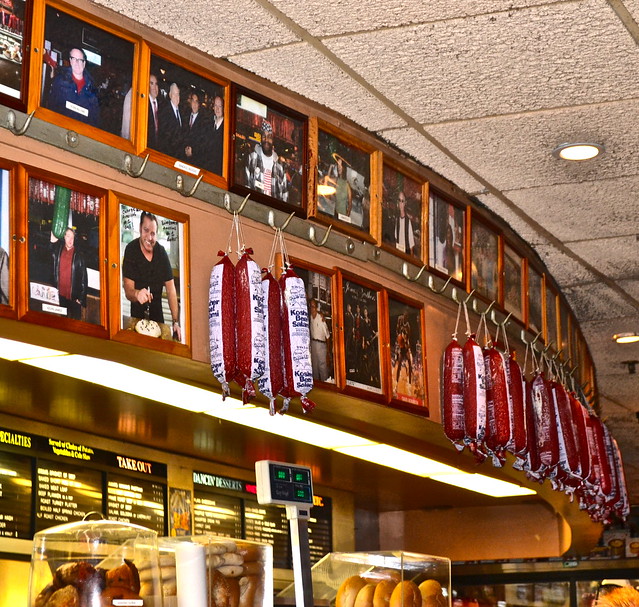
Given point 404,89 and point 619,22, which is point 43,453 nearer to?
point 404,89

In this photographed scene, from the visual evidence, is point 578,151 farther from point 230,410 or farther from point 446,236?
point 230,410

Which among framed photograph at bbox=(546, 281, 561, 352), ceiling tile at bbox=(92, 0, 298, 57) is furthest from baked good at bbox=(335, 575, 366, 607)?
framed photograph at bbox=(546, 281, 561, 352)

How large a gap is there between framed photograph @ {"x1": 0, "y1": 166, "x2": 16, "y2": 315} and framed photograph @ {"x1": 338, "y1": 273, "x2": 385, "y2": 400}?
142 centimetres

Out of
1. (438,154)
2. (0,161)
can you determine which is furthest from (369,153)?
(0,161)

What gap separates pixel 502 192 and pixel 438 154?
542mm

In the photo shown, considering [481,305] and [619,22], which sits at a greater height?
[619,22]

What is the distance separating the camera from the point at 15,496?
4.39m

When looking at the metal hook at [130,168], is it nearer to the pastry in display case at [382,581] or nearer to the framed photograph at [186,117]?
the framed photograph at [186,117]

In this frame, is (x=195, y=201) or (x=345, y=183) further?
(x=345, y=183)

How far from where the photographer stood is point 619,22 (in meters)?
3.30

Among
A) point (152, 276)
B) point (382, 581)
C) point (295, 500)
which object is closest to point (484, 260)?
point (382, 581)

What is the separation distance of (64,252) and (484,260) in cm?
257

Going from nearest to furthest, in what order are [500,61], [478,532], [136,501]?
[500,61]
[136,501]
[478,532]

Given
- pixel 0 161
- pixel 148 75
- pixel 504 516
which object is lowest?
pixel 504 516
